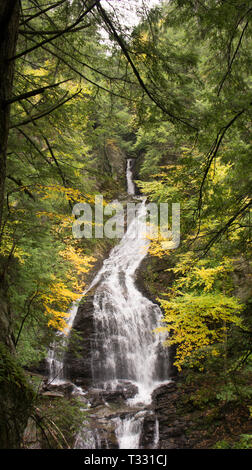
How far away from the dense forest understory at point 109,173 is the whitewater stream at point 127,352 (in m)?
0.71

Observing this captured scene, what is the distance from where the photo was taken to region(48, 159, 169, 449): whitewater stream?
803cm

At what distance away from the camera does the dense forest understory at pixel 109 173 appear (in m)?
2.54

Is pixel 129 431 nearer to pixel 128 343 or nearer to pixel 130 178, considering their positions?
pixel 128 343

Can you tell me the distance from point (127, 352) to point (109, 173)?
26.9ft

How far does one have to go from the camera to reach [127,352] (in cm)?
1080

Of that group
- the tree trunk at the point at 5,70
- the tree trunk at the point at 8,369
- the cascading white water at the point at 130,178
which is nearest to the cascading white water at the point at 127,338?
the tree trunk at the point at 8,369

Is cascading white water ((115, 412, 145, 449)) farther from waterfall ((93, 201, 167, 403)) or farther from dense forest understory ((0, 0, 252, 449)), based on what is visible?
waterfall ((93, 201, 167, 403))

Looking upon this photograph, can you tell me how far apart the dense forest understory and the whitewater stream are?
0.71m

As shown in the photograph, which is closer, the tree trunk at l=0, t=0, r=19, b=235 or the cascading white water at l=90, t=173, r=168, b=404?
the tree trunk at l=0, t=0, r=19, b=235

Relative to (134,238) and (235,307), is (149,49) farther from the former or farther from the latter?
(134,238)

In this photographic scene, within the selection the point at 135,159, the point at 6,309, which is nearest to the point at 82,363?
the point at 6,309

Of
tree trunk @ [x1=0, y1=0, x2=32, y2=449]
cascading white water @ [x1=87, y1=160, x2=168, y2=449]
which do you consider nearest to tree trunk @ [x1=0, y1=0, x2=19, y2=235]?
tree trunk @ [x1=0, y1=0, x2=32, y2=449]
